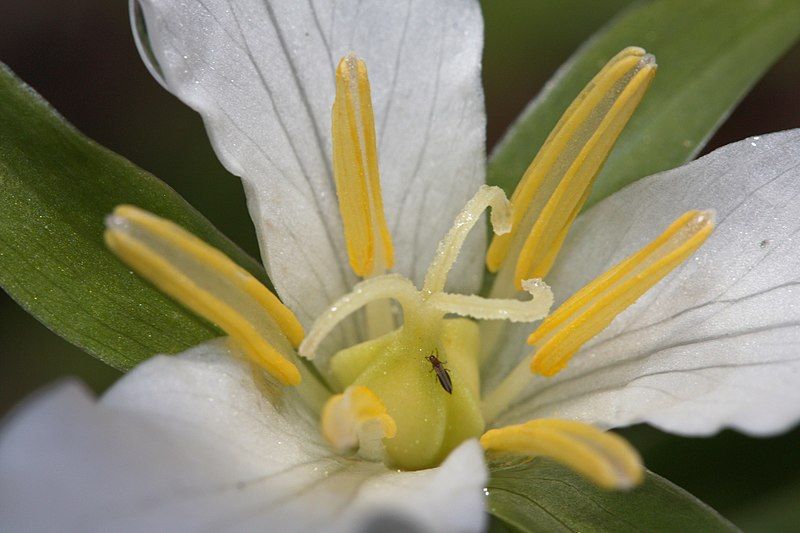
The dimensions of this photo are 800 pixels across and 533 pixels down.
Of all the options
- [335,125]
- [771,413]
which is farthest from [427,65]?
[771,413]

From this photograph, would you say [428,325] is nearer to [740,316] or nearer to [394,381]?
[394,381]

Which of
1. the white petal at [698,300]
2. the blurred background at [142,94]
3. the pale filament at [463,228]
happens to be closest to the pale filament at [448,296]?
the pale filament at [463,228]

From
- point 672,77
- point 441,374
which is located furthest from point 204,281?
point 672,77

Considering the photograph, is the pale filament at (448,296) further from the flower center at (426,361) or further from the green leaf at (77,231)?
the green leaf at (77,231)

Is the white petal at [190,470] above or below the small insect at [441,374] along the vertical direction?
below

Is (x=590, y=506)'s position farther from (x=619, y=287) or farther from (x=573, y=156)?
(x=573, y=156)
